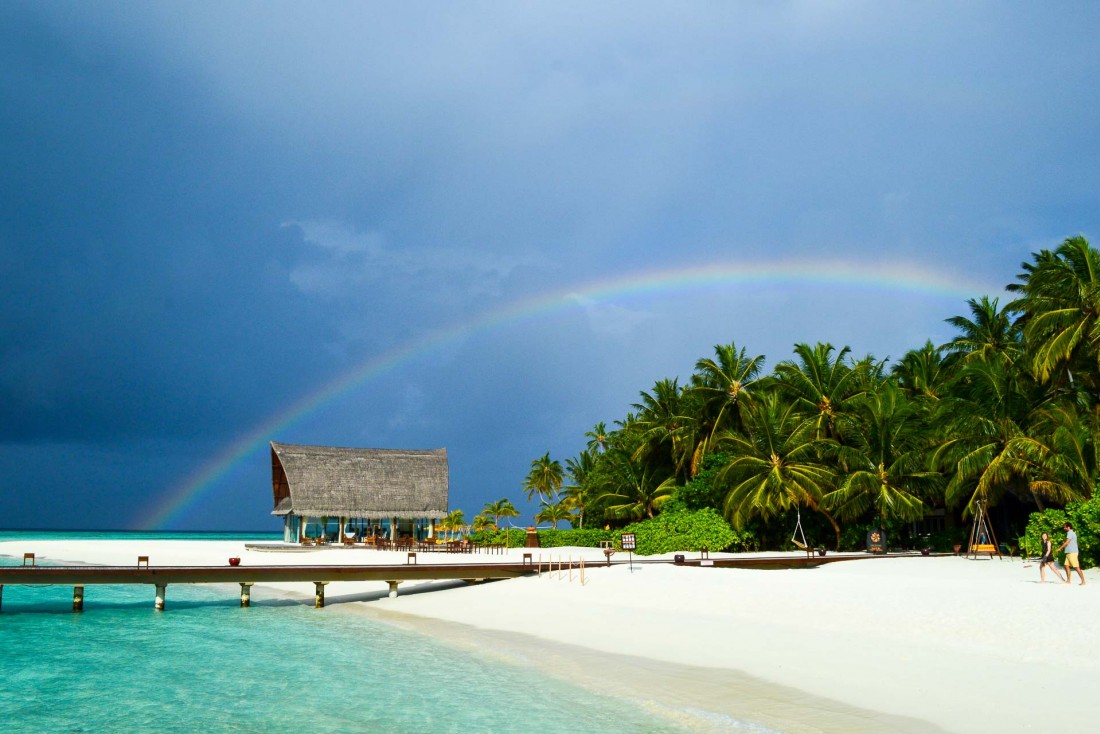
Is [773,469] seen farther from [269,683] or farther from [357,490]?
[357,490]

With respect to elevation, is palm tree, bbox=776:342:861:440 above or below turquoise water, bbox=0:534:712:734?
above

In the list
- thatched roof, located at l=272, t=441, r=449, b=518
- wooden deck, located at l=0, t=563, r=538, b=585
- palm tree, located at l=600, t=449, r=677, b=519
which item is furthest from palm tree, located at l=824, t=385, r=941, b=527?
thatched roof, located at l=272, t=441, r=449, b=518

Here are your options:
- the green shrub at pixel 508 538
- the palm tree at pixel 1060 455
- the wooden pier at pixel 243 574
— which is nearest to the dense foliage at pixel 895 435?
the palm tree at pixel 1060 455

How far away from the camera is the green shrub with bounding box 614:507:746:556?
33.9 metres

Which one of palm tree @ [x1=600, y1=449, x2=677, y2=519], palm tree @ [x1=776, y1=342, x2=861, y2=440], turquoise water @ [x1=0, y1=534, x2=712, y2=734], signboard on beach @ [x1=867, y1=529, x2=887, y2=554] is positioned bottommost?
turquoise water @ [x1=0, y1=534, x2=712, y2=734]

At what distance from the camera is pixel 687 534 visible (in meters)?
34.3

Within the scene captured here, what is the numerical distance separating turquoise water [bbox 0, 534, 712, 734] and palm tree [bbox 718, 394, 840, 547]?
17.4m

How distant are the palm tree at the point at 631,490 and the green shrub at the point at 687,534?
530cm

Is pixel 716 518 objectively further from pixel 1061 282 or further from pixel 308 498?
pixel 308 498

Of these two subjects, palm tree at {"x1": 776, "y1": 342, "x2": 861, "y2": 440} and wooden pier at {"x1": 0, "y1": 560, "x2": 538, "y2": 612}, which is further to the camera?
palm tree at {"x1": 776, "y1": 342, "x2": 861, "y2": 440}

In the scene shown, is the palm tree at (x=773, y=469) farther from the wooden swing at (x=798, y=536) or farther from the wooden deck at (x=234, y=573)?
the wooden deck at (x=234, y=573)

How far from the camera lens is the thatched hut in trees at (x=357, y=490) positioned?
45969mm

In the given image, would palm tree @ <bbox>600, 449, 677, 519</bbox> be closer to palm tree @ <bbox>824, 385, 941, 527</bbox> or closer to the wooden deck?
palm tree @ <bbox>824, 385, 941, 527</bbox>

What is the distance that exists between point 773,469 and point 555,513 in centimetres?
3043
